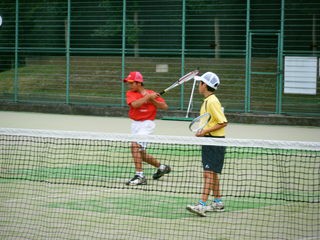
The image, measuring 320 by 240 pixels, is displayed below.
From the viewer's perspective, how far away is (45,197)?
10.0m

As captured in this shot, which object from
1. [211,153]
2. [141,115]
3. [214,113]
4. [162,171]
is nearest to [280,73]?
[141,115]

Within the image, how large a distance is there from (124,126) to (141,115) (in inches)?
344

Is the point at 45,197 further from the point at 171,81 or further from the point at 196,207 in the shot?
the point at 171,81

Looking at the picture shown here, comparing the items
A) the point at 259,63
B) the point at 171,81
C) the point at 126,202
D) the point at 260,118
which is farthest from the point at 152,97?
the point at 171,81

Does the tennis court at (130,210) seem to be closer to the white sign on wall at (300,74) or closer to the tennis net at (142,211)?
the tennis net at (142,211)

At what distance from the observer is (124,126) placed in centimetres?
2022

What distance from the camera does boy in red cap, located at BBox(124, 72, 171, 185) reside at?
36.5 ft

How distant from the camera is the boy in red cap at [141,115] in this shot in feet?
36.5

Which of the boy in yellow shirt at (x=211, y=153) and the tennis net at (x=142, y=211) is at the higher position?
the boy in yellow shirt at (x=211, y=153)

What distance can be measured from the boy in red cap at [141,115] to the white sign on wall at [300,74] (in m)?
10.5

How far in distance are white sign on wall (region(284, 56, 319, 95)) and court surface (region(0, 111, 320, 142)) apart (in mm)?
1335

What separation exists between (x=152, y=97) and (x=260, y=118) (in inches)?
407

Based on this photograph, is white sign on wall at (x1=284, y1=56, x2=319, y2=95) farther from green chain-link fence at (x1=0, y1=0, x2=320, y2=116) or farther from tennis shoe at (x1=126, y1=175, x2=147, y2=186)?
tennis shoe at (x1=126, y1=175, x2=147, y2=186)

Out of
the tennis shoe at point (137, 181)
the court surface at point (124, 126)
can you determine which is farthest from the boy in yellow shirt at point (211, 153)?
the court surface at point (124, 126)
